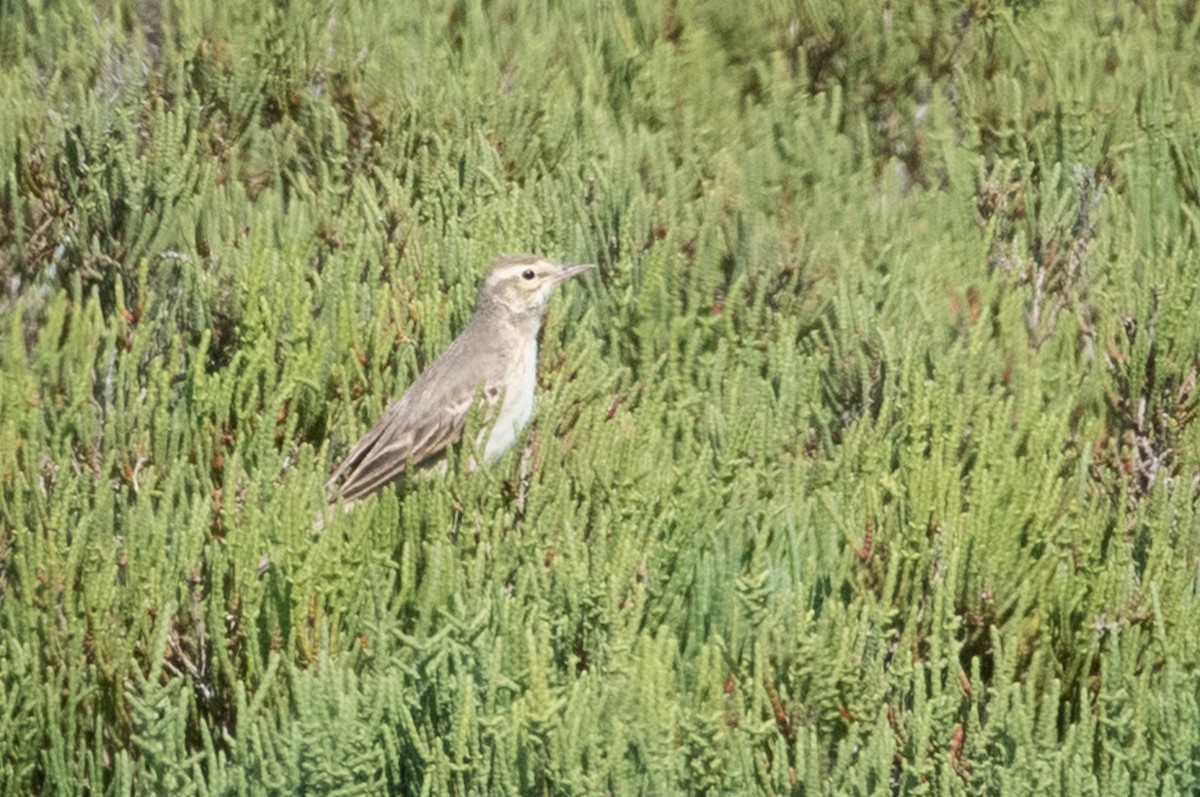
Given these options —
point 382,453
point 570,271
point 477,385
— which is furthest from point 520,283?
point 382,453

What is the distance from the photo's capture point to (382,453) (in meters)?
6.02

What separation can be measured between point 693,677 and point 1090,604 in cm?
110

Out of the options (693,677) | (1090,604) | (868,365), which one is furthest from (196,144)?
(1090,604)

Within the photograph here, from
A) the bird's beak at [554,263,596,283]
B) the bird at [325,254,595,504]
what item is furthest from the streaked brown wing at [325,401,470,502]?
the bird's beak at [554,263,596,283]

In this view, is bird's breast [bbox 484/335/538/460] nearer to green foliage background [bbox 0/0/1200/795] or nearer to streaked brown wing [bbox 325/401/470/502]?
green foliage background [bbox 0/0/1200/795]

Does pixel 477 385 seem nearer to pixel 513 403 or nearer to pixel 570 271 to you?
pixel 513 403

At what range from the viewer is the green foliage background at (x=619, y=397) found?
438cm

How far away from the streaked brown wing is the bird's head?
623 millimetres

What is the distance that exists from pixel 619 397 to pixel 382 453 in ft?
2.88

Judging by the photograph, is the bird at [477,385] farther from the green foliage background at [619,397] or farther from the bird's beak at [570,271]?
the green foliage background at [619,397]

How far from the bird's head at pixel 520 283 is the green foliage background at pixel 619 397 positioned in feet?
0.69

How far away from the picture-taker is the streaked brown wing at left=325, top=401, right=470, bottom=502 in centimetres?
603

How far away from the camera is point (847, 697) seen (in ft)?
14.8

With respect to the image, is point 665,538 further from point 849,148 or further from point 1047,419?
point 849,148
